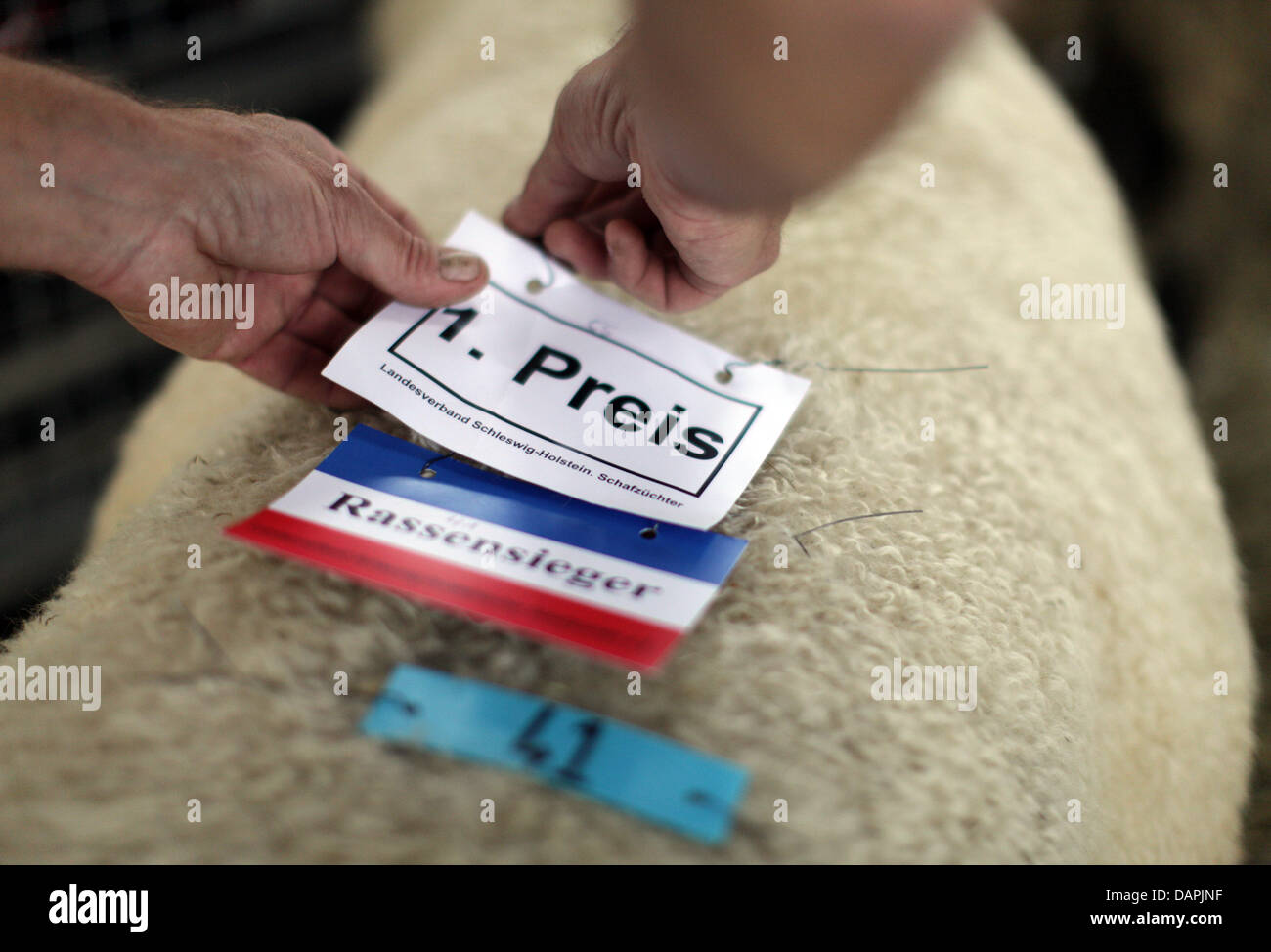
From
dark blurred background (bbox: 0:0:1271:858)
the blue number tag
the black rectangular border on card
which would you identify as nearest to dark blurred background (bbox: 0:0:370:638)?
dark blurred background (bbox: 0:0:1271:858)

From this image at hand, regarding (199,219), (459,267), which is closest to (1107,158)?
(459,267)

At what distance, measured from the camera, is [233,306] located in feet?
2.02

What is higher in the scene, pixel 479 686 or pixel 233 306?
pixel 233 306

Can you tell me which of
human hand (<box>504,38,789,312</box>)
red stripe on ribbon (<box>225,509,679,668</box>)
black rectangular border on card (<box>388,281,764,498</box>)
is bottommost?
red stripe on ribbon (<box>225,509,679,668</box>)

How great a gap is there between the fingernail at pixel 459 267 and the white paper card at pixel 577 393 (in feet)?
0.06

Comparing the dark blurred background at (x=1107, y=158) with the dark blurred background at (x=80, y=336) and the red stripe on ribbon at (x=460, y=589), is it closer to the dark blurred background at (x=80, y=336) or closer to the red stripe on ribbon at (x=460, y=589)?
the dark blurred background at (x=80, y=336)

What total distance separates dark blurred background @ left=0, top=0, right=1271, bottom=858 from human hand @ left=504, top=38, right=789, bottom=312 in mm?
751

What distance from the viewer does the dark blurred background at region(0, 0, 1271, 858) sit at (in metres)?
1.26

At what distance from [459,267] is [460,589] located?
25 centimetres

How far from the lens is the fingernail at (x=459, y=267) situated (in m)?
0.60

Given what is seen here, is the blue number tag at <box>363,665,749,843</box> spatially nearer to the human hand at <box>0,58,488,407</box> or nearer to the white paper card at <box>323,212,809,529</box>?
the white paper card at <box>323,212,809,529</box>

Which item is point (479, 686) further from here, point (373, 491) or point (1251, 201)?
point (1251, 201)
